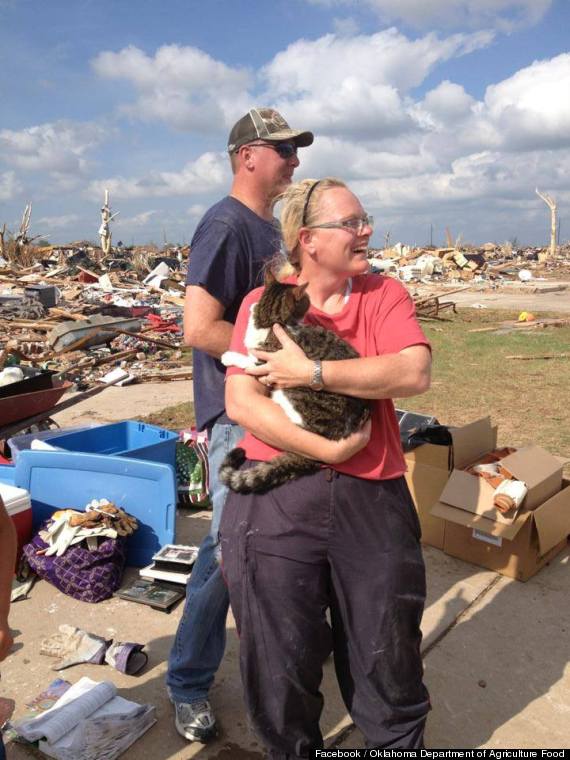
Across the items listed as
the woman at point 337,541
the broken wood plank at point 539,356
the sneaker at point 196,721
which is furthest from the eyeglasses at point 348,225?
the broken wood plank at point 539,356

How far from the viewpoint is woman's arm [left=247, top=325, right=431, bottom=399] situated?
1706mm

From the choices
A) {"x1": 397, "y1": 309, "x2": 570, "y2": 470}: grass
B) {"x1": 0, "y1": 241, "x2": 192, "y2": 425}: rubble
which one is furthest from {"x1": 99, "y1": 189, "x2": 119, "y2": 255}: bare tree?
{"x1": 397, "y1": 309, "x2": 570, "y2": 470}: grass

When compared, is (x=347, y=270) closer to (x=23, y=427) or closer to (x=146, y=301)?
(x=23, y=427)

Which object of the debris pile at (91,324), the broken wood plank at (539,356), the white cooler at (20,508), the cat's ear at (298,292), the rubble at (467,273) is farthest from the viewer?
the rubble at (467,273)

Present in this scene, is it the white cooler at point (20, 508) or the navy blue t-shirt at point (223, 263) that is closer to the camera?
the navy blue t-shirt at point (223, 263)

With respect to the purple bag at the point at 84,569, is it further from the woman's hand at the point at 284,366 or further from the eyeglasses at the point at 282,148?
the eyeglasses at the point at 282,148

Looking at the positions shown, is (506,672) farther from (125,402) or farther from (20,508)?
(125,402)

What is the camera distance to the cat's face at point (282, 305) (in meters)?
1.83

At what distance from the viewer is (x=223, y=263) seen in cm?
222

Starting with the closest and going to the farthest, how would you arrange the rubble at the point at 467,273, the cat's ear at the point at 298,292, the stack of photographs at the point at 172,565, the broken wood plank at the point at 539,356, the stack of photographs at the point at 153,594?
1. the cat's ear at the point at 298,292
2. the stack of photographs at the point at 153,594
3. the stack of photographs at the point at 172,565
4. the broken wood plank at the point at 539,356
5. the rubble at the point at 467,273

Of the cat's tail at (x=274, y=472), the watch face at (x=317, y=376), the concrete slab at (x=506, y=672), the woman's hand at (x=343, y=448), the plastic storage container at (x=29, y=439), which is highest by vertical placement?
the watch face at (x=317, y=376)

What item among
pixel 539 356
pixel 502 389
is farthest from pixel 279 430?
pixel 539 356

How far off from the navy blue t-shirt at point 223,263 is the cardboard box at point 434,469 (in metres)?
2.08

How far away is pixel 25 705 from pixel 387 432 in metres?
2.04
